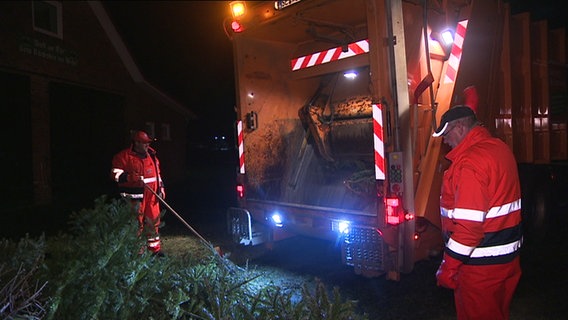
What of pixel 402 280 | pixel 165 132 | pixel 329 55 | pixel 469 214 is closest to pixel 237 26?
pixel 329 55

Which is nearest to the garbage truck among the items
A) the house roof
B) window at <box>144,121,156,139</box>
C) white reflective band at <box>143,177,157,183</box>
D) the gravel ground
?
the gravel ground

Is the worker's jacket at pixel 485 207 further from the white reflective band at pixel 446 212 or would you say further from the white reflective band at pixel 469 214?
the white reflective band at pixel 446 212

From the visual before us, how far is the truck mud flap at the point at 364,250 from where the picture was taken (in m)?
3.73

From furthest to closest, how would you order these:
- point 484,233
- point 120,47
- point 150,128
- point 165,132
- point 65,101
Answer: point 165,132
point 150,128
point 120,47
point 65,101
point 484,233

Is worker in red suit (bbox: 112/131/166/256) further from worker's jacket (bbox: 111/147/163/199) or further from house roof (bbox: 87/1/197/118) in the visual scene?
house roof (bbox: 87/1/197/118)

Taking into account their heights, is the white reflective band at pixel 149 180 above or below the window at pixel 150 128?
below

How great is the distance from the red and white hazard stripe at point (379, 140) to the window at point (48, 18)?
1010cm

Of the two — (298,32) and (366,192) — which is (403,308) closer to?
(366,192)

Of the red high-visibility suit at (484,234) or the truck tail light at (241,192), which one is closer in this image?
the red high-visibility suit at (484,234)

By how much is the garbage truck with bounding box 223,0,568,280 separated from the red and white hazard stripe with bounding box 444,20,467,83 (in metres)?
0.01

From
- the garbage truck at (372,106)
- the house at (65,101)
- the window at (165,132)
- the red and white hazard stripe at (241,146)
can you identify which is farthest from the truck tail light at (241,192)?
the window at (165,132)

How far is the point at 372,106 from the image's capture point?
12.1 feet

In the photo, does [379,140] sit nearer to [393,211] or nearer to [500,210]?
[393,211]

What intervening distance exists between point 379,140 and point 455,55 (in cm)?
120
